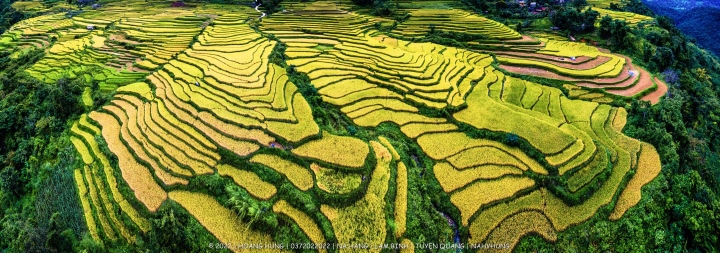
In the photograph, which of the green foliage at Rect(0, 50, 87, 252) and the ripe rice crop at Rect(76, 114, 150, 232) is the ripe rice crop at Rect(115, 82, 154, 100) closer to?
the green foliage at Rect(0, 50, 87, 252)

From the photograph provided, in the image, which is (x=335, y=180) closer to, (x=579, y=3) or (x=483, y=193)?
(x=483, y=193)

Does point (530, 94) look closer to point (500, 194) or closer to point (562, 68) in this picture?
point (562, 68)

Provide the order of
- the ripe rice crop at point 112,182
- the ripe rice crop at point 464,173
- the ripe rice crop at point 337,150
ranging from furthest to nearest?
the ripe rice crop at point 337,150 < the ripe rice crop at point 464,173 < the ripe rice crop at point 112,182

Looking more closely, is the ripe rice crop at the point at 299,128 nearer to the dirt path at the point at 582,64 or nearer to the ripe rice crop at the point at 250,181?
the ripe rice crop at the point at 250,181

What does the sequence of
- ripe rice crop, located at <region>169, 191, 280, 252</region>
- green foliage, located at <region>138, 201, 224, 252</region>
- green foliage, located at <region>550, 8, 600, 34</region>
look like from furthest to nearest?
green foliage, located at <region>550, 8, 600, 34</region>, ripe rice crop, located at <region>169, 191, 280, 252</region>, green foliage, located at <region>138, 201, 224, 252</region>

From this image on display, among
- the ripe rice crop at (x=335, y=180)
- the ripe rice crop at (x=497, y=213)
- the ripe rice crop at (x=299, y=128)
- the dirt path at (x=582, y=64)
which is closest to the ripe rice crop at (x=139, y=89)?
the ripe rice crop at (x=299, y=128)

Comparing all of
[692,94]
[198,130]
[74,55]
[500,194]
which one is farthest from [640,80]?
[74,55]

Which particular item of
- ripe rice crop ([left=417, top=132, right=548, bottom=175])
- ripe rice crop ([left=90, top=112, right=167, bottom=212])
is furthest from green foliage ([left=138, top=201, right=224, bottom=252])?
ripe rice crop ([left=417, top=132, right=548, bottom=175])
